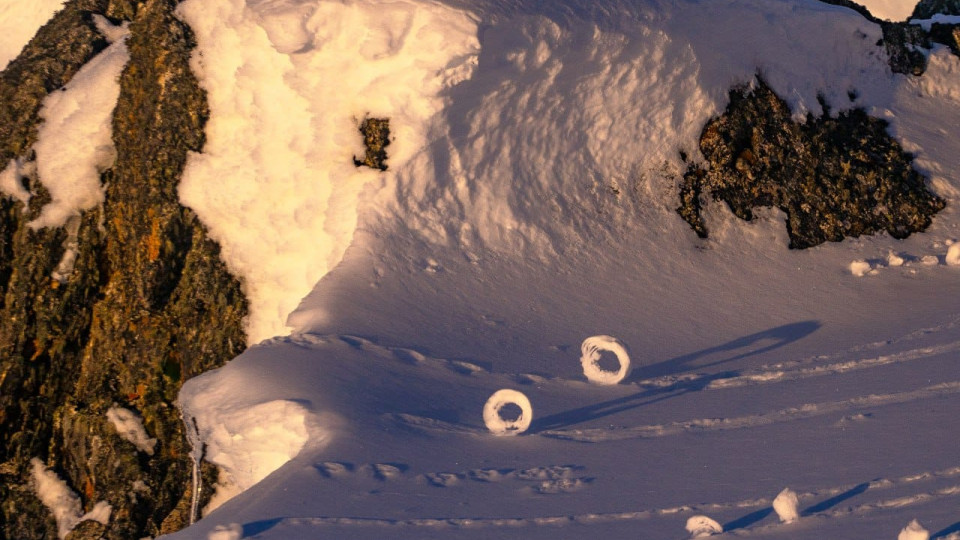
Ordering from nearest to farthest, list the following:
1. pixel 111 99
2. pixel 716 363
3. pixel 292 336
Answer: pixel 292 336 < pixel 716 363 < pixel 111 99

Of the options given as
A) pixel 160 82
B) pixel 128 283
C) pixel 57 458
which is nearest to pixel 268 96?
pixel 160 82

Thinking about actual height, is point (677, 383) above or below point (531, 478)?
above

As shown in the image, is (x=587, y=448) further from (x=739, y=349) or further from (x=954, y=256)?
(x=954, y=256)

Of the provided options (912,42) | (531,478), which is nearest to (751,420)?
(531,478)

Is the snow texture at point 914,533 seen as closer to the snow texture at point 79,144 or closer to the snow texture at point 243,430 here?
the snow texture at point 243,430

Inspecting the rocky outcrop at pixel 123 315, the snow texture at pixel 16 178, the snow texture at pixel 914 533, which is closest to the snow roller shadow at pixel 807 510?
the snow texture at pixel 914 533

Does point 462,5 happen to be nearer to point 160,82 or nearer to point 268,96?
point 268,96
